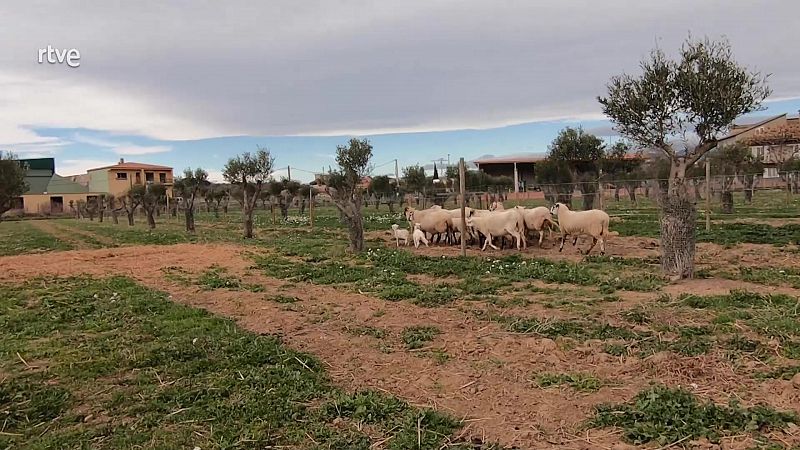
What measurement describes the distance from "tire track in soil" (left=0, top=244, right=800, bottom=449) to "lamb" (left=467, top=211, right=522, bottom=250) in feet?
23.4

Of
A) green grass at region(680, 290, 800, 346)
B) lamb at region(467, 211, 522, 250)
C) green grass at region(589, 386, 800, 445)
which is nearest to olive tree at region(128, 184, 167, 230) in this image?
lamb at region(467, 211, 522, 250)

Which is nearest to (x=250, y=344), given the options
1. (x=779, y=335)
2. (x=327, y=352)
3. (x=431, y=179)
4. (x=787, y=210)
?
(x=327, y=352)

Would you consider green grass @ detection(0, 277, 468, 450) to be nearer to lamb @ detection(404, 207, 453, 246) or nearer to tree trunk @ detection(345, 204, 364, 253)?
tree trunk @ detection(345, 204, 364, 253)

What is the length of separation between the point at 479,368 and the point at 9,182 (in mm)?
23365

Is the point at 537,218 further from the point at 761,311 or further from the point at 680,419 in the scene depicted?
the point at 680,419

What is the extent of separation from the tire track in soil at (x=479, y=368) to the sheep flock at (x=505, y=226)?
7.04 meters

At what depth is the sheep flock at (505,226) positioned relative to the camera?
14758 mm

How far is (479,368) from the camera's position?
19.4 feet

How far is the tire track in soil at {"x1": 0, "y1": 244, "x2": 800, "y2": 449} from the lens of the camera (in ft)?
15.1

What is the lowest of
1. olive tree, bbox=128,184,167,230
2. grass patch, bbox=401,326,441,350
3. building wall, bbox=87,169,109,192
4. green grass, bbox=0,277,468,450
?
green grass, bbox=0,277,468,450

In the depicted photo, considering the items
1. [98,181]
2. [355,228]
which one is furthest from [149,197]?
[98,181]

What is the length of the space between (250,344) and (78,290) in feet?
22.1

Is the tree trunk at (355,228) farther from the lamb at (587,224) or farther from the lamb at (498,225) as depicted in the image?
the lamb at (587,224)

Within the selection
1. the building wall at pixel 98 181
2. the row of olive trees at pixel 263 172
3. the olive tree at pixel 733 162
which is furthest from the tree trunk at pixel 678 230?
the building wall at pixel 98 181
